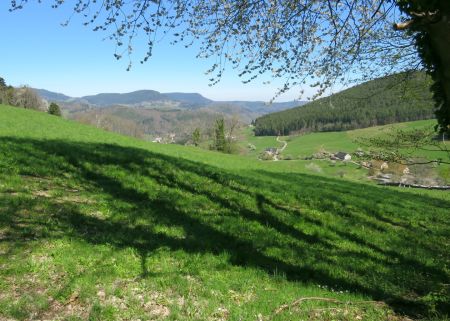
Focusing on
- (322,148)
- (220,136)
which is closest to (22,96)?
(220,136)

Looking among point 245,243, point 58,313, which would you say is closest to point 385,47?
point 245,243

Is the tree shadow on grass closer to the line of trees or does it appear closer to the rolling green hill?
the rolling green hill

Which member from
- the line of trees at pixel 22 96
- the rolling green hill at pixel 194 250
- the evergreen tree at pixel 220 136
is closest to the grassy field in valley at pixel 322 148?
the evergreen tree at pixel 220 136

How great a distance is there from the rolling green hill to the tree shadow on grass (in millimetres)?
49

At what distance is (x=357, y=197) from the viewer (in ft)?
60.4

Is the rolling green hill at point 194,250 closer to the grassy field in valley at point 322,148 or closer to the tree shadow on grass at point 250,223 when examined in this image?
the tree shadow on grass at point 250,223

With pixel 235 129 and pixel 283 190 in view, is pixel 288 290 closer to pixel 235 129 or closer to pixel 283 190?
pixel 283 190

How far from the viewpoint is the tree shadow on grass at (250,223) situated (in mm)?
→ 9016

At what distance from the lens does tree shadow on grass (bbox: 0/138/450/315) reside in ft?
29.6

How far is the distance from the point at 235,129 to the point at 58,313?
94.9m

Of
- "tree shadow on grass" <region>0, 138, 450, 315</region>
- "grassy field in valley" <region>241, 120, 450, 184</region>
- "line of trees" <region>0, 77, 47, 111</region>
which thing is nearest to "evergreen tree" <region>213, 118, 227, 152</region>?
"grassy field in valley" <region>241, 120, 450, 184</region>

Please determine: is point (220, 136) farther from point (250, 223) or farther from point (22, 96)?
point (250, 223)

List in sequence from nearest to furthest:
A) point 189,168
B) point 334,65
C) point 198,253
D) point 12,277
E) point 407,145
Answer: point 12,277, point 198,253, point 334,65, point 407,145, point 189,168

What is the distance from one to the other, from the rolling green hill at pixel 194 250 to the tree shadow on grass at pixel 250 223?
5cm
